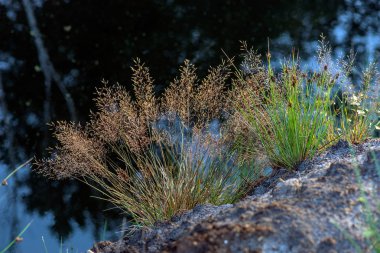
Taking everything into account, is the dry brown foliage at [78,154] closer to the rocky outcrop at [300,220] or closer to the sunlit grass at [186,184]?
the sunlit grass at [186,184]

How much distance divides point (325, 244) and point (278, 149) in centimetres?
146

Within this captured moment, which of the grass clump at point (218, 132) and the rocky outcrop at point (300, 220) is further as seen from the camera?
the grass clump at point (218, 132)

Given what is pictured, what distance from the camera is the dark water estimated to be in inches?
184

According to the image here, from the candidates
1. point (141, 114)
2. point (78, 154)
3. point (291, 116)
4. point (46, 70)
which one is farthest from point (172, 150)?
point (46, 70)

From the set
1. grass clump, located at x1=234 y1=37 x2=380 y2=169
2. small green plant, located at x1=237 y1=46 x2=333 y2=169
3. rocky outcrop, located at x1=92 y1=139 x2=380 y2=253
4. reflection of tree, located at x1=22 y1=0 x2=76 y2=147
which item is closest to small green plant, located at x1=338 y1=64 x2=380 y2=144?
grass clump, located at x1=234 y1=37 x2=380 y2=169

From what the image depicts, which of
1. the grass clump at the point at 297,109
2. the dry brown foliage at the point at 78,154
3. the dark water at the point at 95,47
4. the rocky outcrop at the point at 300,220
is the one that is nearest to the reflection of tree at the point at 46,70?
the dark water at the point at 95,47

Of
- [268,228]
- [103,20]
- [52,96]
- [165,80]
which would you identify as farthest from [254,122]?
[103,20]

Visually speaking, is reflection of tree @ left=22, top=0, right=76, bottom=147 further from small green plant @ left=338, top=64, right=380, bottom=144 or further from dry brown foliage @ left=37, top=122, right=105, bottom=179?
small green plant @ left=338, top=64, right=380, bottom=144

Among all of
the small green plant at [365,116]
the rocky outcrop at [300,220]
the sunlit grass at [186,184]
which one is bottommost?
the sunlit grass at [186,184]

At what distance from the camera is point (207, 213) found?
2906mm

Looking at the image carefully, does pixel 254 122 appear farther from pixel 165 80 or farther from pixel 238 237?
pixel 165 80

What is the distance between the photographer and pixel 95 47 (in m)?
6.24

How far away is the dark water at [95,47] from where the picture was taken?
467 centimetres

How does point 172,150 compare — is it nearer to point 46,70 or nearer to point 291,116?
point 291,116
